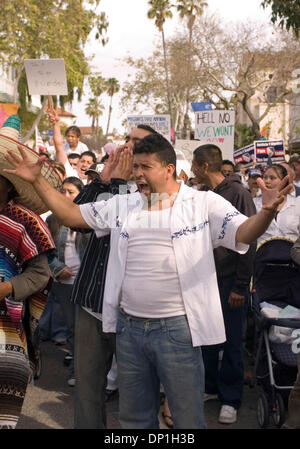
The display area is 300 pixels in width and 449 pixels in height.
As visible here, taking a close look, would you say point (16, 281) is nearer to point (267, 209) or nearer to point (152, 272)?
point (152, 272)

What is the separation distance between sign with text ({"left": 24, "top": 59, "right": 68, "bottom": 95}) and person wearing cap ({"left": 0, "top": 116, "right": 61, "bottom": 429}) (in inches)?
163

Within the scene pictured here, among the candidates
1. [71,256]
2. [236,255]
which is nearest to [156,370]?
[236,255]

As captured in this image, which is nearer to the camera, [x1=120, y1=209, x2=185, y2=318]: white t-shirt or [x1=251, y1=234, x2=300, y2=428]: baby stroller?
[x1=120, y1=209, x2=185, y2=318]: white t-shirt

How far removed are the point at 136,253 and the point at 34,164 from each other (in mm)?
710

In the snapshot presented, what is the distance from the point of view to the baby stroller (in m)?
4.94

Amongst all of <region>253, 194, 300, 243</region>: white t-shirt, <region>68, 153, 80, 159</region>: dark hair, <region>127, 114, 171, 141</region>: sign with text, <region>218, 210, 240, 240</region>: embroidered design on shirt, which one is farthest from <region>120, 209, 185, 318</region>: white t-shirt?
<region>127, 114, 171, 141</region>: sign with text

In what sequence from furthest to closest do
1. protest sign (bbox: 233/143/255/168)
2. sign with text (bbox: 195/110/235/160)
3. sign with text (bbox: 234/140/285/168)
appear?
protest sign (bbox: 233/143/255/168)
sign with text (bbox: 234/140/285/168)
sign with text (bbox: 195/110/235/160)

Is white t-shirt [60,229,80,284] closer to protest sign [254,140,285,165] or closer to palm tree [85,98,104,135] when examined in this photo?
protest sign [254,140,285,165]

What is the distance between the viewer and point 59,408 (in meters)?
5.40

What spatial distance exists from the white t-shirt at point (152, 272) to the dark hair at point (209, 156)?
81.7 inches

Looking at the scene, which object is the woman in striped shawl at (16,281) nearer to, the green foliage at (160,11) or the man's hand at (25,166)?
the man's hand at (25,166)

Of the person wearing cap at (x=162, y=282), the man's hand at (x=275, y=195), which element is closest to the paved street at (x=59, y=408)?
the person wearing cap at (x=162, y=282)

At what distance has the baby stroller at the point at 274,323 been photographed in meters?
4.94

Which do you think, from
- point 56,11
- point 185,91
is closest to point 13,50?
point 56,11
